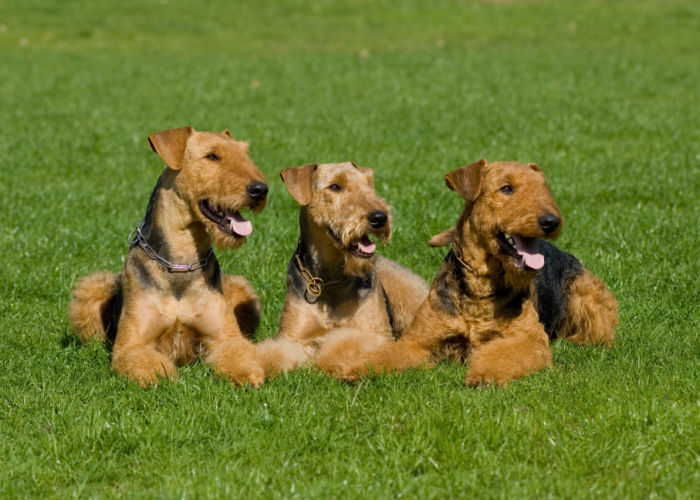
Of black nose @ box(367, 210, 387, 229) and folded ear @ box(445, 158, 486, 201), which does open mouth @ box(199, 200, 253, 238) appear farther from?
folded ear @ box(445, 158, 486, 201)

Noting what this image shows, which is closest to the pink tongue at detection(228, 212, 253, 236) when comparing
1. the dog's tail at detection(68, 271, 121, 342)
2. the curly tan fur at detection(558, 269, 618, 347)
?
the dog's tail at detection(68, 271, 121, 342)

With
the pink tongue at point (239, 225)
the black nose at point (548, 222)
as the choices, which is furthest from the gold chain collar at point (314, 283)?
the black nose at point (548, 222)

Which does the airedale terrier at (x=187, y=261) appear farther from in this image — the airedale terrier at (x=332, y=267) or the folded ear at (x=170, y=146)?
the airedale terrier at (x=332, y=267)

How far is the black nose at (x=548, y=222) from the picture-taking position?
226 inches

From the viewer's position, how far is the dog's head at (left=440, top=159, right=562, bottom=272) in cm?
584

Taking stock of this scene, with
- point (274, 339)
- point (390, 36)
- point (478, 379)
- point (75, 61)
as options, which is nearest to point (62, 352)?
point (274, 339)

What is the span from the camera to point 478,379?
578 cm

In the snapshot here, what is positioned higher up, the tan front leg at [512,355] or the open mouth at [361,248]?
the open mouth at [361,248]

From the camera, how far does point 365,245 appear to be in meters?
6.39

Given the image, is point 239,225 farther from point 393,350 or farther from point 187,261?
point 393,350

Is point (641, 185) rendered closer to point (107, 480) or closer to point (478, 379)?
point (478, 379)

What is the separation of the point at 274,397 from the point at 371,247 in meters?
1.47

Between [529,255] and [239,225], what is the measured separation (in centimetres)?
208

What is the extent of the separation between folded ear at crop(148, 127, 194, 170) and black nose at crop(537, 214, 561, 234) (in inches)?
104
